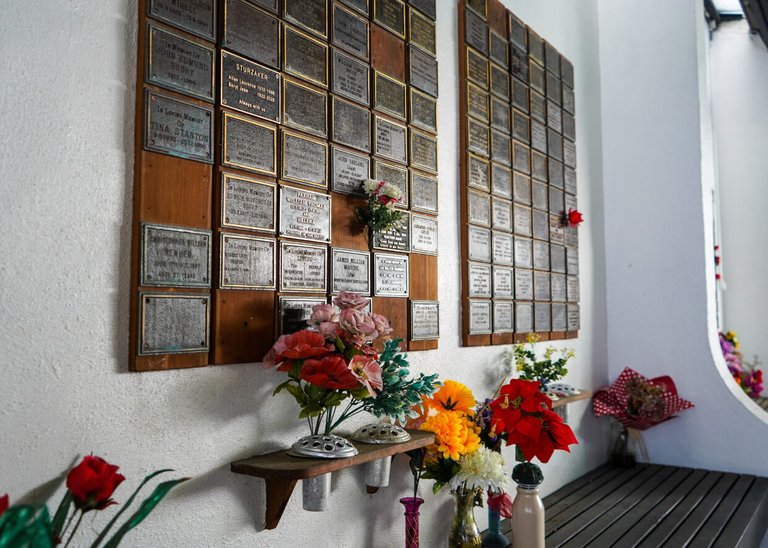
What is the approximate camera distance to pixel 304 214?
171 cm

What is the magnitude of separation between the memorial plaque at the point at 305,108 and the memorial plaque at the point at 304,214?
172mm

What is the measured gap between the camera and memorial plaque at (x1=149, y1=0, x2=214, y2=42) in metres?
1.40

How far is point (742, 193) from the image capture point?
5.86 meters

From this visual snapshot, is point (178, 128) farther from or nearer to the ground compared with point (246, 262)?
farther from the ground

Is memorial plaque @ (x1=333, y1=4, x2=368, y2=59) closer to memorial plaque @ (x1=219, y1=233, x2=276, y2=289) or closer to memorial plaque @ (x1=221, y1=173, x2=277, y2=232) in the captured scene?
memorial plaque @ (x1=221, y1=173, x2=277, y2=232)

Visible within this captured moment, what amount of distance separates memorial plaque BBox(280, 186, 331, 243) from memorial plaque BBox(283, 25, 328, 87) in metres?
0.31

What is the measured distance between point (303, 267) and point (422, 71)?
3.00 ft

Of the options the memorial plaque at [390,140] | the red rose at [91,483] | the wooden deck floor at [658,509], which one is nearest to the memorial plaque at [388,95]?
the memorial plaque at [390,140]

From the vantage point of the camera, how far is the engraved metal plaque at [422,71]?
2.19 metres

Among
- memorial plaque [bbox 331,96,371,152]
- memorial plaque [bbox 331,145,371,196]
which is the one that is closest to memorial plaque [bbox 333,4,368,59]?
memorial plaque [bbox 331,96,371,152]

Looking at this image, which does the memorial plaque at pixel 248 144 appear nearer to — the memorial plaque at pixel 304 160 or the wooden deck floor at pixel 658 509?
the memorial plaque at pixel 304 160

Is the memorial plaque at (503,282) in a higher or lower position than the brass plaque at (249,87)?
lower

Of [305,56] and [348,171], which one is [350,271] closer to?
[348,171]

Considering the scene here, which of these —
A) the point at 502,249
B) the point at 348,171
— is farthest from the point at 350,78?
the point at 502,249
